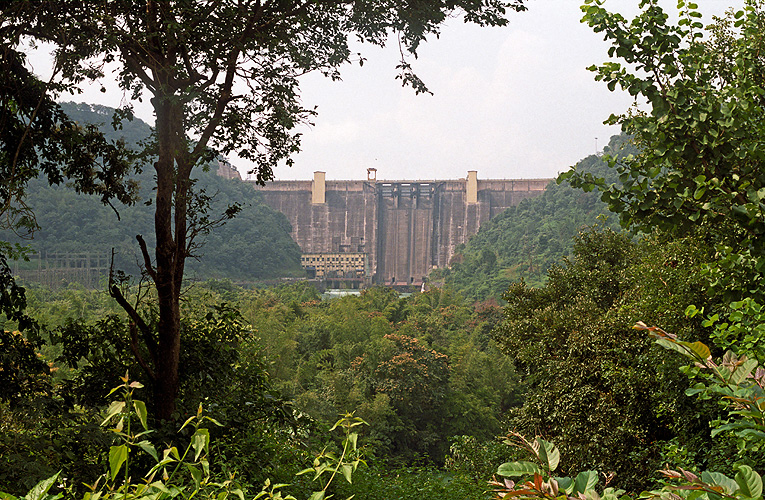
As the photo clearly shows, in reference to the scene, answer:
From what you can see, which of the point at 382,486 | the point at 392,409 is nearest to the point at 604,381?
the point at 382,486

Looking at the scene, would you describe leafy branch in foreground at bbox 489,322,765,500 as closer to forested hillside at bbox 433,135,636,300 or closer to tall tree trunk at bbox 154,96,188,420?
tall tree trunk at bbox 154,96,188,420

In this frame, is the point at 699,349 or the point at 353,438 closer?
the point at 699,349

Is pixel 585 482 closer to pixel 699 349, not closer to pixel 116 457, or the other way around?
pixel 699 349

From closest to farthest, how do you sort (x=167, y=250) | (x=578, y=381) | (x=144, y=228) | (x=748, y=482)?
(x=748, y=482) < (x=167, y=250) < (x=578, y=381) < (x=144, y=228)

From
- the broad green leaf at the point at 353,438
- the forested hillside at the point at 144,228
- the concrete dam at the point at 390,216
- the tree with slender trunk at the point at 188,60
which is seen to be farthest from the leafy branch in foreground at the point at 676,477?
the concrete dam at the point at 390,216

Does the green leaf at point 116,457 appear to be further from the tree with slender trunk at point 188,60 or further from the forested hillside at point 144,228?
the forested hillside at point 144,228

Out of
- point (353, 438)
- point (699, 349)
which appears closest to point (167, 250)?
point (353, 438)

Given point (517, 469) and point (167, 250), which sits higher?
point (167, 250)

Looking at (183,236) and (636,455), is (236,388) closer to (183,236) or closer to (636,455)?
(183,236)
